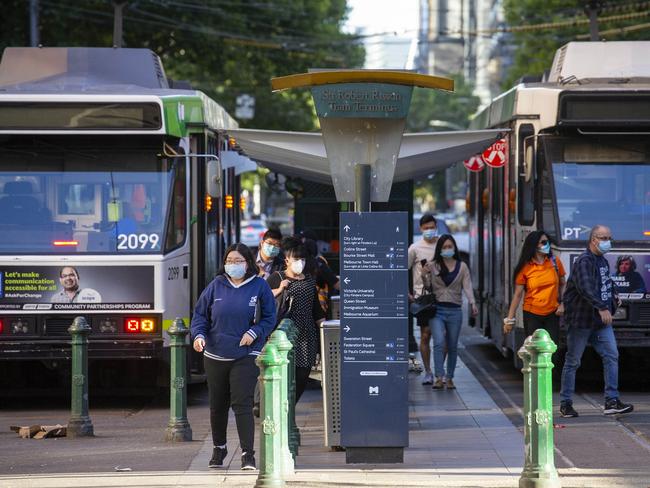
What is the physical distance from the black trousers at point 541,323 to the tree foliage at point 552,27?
25694 mm

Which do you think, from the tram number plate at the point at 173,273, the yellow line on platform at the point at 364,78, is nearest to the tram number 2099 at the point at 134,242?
the tram number plate at the point at 173,273

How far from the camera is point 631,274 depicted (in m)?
14.5

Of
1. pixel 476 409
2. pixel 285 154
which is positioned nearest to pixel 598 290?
pixel 476 409

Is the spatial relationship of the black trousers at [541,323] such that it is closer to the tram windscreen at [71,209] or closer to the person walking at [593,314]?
the person walking at [593,314]

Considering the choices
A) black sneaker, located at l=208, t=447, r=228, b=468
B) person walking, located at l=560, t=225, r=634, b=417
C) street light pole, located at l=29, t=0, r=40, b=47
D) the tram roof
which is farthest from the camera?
street light pole, located at l=29, t=0, r=40, b=47

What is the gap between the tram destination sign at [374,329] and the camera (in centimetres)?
977

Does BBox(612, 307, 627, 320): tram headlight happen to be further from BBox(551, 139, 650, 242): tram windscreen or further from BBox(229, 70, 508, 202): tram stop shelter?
BBox(229, 70, 508, 202): tram stop shelter

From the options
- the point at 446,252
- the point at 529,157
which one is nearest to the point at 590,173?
the point at 529,157

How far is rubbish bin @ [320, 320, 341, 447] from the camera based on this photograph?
1087 centimetres

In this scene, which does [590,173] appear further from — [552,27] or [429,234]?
[552,27]

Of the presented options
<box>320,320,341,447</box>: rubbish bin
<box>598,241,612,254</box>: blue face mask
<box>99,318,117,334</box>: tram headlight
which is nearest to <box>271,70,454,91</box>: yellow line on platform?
<box>320,320,341,447</box>: rubbish bin

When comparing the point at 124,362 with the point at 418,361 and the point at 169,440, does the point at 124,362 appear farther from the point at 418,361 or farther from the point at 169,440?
the point at 418,361

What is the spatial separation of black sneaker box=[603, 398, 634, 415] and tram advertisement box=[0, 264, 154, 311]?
4.33 meters

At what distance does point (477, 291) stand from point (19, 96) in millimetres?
8570
